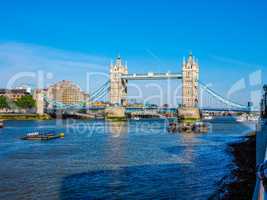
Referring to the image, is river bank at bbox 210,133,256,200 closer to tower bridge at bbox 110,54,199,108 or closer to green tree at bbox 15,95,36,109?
tower bridge at bbox 110,54,199,108

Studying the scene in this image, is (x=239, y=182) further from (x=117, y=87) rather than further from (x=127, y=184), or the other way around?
(x=117, y=87)

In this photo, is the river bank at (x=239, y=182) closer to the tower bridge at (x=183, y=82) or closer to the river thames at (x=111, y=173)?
the river thames at (x=111, y=173)

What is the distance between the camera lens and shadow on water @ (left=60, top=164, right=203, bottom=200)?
15375mm

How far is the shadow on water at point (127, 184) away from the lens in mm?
15375

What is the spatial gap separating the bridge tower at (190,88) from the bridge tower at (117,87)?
17.8 m

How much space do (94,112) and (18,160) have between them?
329ft

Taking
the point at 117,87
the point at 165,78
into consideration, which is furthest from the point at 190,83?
the point at 117,87

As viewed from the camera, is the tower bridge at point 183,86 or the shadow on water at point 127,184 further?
the tower bridge at point 183,86

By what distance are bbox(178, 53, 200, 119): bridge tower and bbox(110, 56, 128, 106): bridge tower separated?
17.8 meters

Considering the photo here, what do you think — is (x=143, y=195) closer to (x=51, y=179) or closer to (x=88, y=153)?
(x=51, y=179)

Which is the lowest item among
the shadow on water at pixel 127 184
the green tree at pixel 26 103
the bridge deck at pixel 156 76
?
the shadow on water at pixel 127 184

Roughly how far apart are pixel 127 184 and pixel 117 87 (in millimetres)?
102551

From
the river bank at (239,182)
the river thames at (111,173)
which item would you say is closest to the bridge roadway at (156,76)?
the river thames at (111,173)

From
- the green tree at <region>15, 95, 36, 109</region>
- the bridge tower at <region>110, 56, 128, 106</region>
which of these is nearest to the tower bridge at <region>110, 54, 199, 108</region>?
the bridge tower at <region>110, 56, 128, 106</region>
